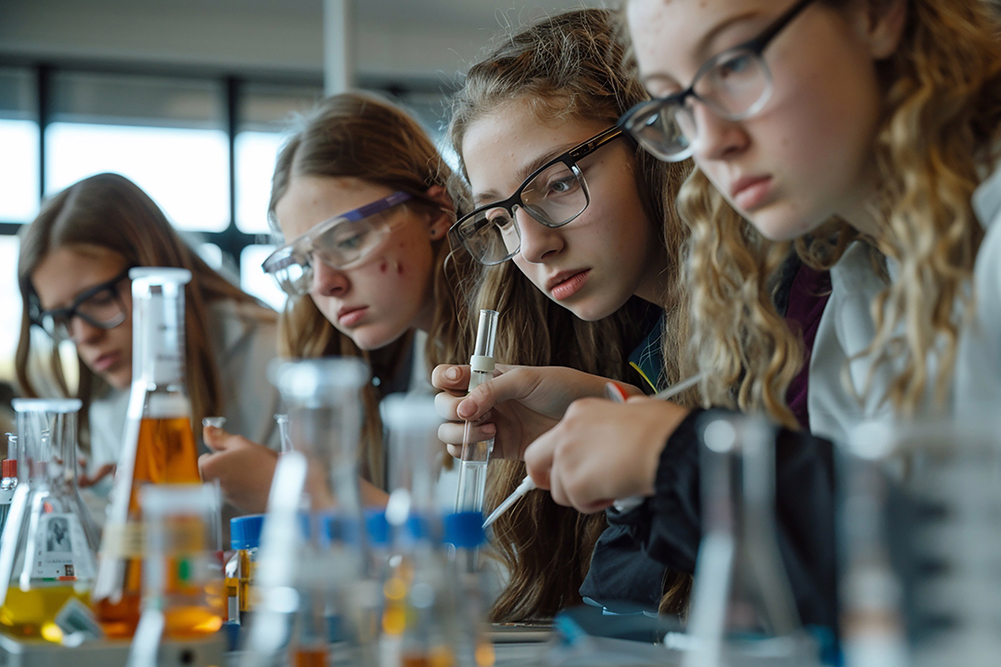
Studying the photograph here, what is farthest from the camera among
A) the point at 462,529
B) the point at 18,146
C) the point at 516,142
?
the point at 18,146

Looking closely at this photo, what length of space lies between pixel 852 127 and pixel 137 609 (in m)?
0.77

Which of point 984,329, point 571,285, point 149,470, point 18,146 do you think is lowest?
point 149,470

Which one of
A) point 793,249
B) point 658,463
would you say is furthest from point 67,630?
point 793,249

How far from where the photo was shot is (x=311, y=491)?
0.58 m

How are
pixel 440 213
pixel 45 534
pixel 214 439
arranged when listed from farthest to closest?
pixel 440 213 → pixel 214 439 → pixel 45 534

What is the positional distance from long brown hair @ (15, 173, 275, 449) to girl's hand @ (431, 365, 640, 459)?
95cm

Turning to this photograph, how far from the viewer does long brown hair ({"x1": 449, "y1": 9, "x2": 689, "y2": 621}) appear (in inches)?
57.1

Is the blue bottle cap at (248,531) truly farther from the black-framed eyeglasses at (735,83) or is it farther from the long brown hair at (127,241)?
the long brown hair at (127,241)

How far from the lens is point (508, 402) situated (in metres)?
1.48

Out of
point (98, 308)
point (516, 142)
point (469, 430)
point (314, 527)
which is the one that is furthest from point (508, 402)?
point (98, 308)

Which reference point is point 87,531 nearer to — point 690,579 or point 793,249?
point 690,579

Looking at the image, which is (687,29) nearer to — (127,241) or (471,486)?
(471,486)

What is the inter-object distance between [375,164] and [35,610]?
1.29 m

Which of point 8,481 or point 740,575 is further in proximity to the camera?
point 8,481
